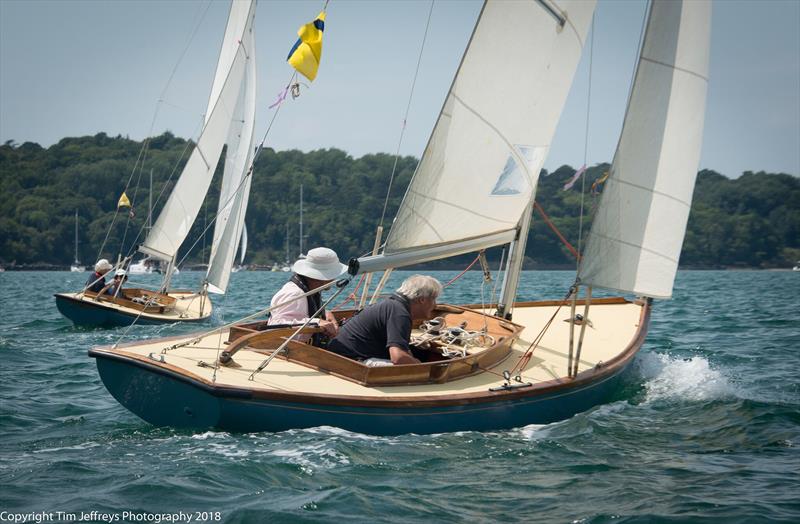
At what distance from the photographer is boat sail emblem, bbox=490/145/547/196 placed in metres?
8.41

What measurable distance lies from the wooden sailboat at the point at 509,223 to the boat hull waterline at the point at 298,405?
0.07ft

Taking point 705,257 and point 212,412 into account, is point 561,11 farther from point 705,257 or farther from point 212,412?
point 705,257

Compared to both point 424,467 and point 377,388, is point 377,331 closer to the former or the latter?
point 377,388

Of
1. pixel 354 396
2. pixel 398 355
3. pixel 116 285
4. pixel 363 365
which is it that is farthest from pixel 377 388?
pixel 116 285

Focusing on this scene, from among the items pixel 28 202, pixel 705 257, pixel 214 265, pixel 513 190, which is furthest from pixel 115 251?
pixel 513 190

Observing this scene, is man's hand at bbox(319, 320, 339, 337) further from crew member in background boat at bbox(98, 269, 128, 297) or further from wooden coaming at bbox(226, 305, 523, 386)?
crew member in background boat at bbox(98, 269, 128, 297)

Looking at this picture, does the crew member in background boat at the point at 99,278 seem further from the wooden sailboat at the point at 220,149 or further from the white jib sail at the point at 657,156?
the white jib sail at the point at 657,156

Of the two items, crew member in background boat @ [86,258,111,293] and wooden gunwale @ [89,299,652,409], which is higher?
wooden gunwale @ [89,299,652,409]

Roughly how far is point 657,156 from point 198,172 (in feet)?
46.9

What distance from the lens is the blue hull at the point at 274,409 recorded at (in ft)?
21.1

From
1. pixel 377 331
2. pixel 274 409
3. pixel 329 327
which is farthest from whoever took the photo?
pixel 329 327

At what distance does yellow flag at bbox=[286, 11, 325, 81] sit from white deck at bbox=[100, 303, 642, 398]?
3.02 m

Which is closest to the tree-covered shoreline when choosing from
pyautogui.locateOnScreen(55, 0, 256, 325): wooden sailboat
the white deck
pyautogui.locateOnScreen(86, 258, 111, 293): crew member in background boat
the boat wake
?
pyautogui.locateOnScreen(55, 0, 256, 325): wooden sailboat

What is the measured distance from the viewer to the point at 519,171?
852 cm
